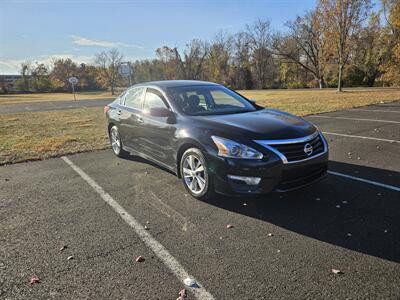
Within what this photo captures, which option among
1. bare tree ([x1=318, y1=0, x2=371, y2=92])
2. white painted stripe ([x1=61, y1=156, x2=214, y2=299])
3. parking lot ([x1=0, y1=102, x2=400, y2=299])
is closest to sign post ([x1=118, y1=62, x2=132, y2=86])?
bare tree ([x1=318, y1=0, x2=371, y2=92])

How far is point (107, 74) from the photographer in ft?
222

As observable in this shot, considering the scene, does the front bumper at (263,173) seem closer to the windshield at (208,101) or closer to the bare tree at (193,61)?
the windshield at (208,101)

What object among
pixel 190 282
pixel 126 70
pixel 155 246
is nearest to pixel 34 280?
pixel 155 246

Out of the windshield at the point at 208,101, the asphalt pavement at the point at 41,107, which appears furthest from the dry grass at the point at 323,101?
the asphalt pavement at the point at 41,107

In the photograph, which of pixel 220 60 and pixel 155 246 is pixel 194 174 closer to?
pixel 155 246

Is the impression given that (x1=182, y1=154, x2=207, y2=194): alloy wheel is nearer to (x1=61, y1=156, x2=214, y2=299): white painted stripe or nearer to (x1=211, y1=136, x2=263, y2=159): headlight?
(x1=211, y1=136, x2=263, y2=159): headlight

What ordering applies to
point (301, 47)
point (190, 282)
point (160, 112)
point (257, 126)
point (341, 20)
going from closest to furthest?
point (190, 282), point (257, 126), point (160, 112), point (341, 20), point (301, 47)

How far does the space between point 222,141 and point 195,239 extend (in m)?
1.20

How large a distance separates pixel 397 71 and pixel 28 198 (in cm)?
3099

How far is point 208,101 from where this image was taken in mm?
5059

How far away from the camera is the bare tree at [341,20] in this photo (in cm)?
2352

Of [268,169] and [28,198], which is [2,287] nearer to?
[28,198]

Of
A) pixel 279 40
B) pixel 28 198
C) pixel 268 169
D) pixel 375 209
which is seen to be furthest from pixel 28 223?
pixel 279 40

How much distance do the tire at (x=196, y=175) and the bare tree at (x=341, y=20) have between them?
24.7 meters
